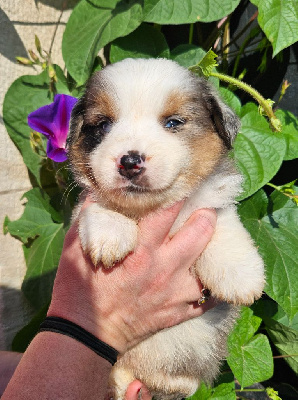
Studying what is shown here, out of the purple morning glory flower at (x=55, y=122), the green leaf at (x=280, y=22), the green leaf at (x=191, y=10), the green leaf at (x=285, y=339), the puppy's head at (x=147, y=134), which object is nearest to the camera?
the puppy's head at (x=147, y=134)

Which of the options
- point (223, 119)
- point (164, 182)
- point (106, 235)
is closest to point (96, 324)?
point (106, 235)

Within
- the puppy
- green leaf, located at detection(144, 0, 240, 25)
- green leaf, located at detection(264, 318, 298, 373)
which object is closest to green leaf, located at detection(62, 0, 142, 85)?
green leaf, located at detection(144, 0, 240, 25)

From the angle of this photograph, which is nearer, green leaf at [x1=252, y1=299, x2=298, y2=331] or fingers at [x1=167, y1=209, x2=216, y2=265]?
fingers at [x1=167, y1=209, x2=216, y2=265]

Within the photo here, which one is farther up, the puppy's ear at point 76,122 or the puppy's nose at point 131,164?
the puppy's nose at point 131,164

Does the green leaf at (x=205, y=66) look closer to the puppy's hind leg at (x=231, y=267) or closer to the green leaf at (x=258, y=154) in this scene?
the green leaf at (x=258, y=154)

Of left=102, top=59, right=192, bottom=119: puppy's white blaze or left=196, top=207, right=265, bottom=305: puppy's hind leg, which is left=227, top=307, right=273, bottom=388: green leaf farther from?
left=102, top=59, right=192, bottom=119: puppy's white blaze

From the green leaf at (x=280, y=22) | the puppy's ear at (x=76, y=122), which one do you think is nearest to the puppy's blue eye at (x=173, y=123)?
the puppy's ear at (x=76, y=122)

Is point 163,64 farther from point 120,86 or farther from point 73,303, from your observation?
point 73,303

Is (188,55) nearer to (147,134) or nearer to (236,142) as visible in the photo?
(236,142)
